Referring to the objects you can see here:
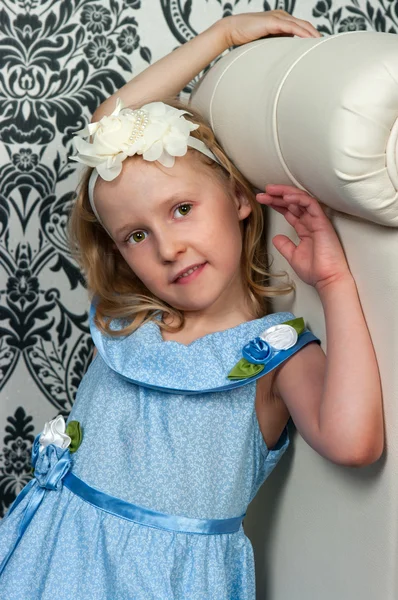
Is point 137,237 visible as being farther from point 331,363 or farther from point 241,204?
point 331,363

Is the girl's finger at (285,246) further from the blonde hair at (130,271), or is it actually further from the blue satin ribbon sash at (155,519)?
the blue satin ribbon sash at (155,519)

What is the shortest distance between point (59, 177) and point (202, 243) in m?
0.63

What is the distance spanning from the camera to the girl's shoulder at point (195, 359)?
3.48 ft

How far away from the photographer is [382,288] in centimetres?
86

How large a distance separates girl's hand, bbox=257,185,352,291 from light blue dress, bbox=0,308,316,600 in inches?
4.1

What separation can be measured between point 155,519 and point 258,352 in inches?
10.0

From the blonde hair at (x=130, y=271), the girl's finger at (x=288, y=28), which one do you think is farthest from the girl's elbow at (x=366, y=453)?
the girl's finger at (x=288, y=28)

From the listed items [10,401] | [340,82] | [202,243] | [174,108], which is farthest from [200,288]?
[10,401]

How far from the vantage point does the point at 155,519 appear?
106 centimetres

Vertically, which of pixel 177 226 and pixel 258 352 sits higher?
pixel 177 226

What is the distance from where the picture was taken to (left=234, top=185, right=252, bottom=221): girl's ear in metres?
1.15

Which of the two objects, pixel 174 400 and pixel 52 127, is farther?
pixel 52 127

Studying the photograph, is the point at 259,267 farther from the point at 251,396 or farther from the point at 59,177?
the point at 59,177

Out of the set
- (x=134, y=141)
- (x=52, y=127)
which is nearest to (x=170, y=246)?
(x=134, y=141)
